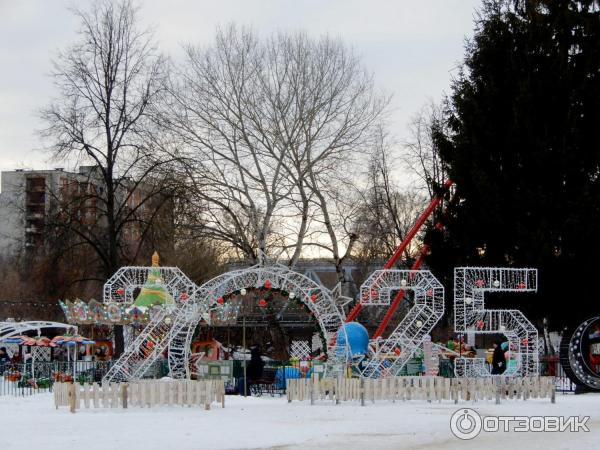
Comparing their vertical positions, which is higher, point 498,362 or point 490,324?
point 490,324

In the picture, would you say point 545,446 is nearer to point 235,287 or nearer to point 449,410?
point 449,410

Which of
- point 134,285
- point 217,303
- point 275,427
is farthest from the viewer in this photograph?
point 134,285

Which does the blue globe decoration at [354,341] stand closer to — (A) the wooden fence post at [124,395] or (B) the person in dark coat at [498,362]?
(B) the person in dark coat at [498,362]

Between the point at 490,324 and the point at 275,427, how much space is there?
12.8 metres

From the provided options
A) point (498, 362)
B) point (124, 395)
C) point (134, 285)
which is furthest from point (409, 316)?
point (124, 395)

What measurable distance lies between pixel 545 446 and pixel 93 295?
49349 mm

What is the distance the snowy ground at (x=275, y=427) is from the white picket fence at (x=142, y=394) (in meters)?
0.27

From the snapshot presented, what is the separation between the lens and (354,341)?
31.5 meters

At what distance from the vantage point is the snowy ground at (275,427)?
59.3 ft

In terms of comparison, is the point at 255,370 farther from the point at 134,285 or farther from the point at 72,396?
the point at 72,396

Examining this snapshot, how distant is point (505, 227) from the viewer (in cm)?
3872

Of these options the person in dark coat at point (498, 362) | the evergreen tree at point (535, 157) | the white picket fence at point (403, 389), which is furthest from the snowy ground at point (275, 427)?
the evergreen tree at point (535, 157)

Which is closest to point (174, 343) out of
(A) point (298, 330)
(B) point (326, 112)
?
(B) point (326, 112)

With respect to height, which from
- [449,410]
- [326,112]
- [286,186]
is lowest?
[449,410]
